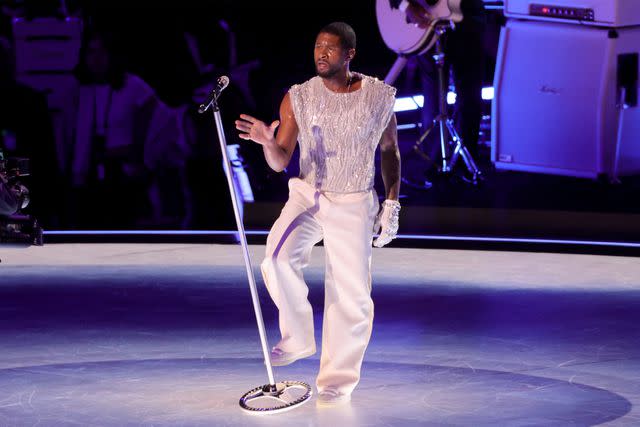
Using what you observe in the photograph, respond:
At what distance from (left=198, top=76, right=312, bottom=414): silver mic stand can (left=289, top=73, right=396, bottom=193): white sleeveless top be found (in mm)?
392

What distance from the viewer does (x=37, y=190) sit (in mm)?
11906

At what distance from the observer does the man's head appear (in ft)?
15.0

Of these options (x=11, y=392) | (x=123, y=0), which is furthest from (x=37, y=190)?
(x=11, y=392)

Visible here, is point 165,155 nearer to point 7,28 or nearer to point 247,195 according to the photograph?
point 247,195

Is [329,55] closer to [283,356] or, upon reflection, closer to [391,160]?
[391,160]

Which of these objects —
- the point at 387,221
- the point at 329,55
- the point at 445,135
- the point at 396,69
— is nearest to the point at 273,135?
the point at 329,55

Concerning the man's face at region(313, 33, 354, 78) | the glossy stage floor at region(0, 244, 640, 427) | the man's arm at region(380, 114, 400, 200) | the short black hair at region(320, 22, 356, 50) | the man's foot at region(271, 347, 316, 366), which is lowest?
the glossy stage floor at region(0, 244, 640, 427)

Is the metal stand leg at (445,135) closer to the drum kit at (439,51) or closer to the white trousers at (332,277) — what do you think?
the drum kit at (439,51)

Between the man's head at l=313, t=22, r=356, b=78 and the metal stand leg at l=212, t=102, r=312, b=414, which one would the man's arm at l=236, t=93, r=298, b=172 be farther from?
the man's head at l=313, t=22, r=356, b=78

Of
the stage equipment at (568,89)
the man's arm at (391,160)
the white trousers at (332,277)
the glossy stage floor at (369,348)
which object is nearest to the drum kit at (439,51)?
the stage equipment at (568,89)

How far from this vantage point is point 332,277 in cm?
461

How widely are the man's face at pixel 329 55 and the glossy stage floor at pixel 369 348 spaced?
1.33 m

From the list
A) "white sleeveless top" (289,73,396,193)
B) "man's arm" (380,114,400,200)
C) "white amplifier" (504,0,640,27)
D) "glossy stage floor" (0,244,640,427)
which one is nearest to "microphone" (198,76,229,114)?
"white sleeveless top" (289,73,396,193)

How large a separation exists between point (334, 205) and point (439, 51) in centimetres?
636
